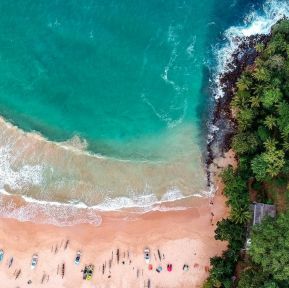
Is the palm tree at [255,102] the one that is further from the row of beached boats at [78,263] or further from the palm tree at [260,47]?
the row of beached boats at [78,263]

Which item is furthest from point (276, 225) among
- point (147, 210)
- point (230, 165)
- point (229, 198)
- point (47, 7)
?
point (47, 7)

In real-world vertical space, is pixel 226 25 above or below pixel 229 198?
above

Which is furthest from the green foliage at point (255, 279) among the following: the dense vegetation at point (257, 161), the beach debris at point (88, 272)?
the beach debris at point (88, 272)

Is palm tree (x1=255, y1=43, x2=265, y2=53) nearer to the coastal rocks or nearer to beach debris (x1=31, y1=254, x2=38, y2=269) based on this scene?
the coastal rocks

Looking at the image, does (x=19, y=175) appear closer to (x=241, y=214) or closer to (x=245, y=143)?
(x=241, y=214)

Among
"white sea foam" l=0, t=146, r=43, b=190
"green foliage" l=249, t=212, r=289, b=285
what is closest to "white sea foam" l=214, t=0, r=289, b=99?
"green foliage" l=249, t=212, r=289, b=285

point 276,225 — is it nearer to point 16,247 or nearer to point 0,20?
point 16,247
